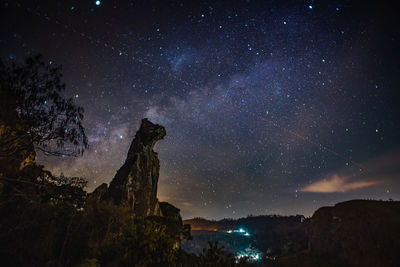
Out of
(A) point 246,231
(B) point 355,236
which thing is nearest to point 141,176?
(B) point 355,236

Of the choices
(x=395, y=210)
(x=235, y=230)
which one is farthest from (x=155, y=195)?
(x=235, y=230)

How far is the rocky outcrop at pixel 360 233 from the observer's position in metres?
18.9

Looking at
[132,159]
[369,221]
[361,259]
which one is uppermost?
[132,159]

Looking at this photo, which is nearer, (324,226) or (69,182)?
(69,182)

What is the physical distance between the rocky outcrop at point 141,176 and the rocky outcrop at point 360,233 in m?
26.7

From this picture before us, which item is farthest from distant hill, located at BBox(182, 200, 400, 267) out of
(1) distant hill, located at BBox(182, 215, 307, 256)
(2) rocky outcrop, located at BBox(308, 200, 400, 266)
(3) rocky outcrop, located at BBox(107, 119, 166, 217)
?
(1) distant hill, located at BBox(182, 215, 307, 256)

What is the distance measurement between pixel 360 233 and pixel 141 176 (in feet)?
104

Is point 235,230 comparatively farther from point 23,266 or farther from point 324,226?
point 23,266

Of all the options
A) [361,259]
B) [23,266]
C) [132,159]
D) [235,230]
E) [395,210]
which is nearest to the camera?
[23,266]

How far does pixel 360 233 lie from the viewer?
22219mm

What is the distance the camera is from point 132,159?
36.2 m

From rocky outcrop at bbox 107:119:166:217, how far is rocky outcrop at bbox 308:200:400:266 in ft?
87.5

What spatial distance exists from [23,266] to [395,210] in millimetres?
33509

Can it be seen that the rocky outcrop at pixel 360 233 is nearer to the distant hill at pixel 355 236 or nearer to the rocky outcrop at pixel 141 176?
the distant hill at pixel 355 236
